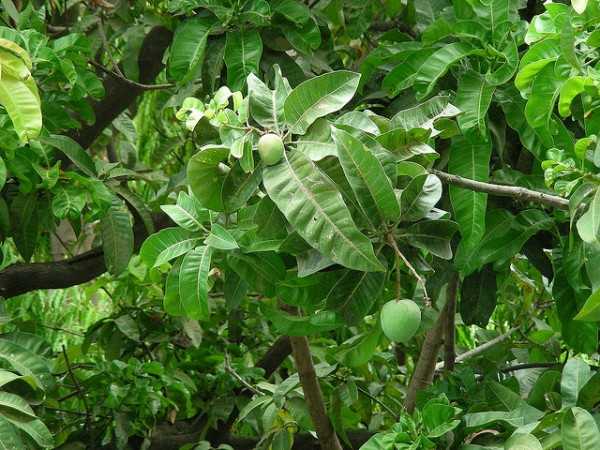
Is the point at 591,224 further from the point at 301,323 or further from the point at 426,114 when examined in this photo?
the point at 301,323

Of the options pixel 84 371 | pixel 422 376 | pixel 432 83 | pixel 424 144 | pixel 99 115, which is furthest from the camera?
pixel 84 371

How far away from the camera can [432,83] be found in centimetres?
173

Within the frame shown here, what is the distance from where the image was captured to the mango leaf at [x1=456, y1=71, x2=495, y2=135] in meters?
1.72

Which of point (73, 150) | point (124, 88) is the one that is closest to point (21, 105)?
point (73, 150)

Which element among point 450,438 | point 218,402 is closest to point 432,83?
point 450,438

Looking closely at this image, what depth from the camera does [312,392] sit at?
2324 mm

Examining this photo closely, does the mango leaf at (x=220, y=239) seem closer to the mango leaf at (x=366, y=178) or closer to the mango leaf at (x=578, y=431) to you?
the mango leaf at (x=366, y=178)

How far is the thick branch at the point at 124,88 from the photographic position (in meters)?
2.65

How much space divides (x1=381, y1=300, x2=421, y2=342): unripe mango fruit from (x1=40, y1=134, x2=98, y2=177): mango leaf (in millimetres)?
1031

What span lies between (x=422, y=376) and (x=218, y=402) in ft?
2.20

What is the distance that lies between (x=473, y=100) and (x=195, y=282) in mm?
578

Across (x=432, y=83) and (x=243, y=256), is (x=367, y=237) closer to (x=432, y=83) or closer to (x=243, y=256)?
(x=243, y=256)

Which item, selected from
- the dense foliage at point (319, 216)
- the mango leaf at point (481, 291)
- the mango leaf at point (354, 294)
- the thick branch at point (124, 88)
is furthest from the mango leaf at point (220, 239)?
the thick branch at point (124, 88)

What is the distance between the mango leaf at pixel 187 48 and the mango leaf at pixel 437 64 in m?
0.49
